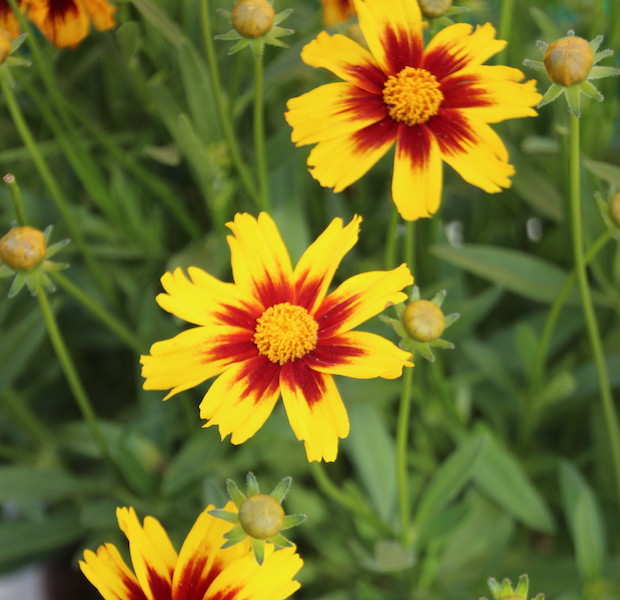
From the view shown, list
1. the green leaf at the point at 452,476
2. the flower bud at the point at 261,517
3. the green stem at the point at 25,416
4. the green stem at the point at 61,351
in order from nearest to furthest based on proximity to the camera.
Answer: the flower bud at the point at 261,517 → the green stem at the point at 61,351 → the green leaf at the point at 452,476 → the green stem at the point at 25,416

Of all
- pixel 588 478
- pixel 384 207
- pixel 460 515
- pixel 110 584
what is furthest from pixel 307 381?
pixel 588 478

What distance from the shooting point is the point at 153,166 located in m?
0.94

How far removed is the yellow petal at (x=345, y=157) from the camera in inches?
22.7

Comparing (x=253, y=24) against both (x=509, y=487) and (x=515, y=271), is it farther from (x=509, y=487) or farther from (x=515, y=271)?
(x=509, y=487)

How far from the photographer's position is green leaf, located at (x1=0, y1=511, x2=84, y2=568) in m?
0.88

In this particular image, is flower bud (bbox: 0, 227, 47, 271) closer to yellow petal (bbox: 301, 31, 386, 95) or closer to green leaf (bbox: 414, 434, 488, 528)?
yellow petal (bbox: 301, 31, 386, 95)

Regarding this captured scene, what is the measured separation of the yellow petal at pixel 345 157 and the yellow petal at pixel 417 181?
0.06 ft

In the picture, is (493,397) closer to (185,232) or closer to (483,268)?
(483,268)

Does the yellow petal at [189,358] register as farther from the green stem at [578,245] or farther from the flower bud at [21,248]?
the green stem at [578,245]

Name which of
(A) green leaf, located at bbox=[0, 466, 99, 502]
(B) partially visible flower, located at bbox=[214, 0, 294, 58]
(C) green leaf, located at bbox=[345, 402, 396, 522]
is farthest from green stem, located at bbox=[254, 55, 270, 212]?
(A) green leaf, located at bbox=[0, 466, 99, 502]

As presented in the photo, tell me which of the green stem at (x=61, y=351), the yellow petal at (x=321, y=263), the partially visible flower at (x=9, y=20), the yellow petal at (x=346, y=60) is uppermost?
the partially visible flower at (x=9, y=20)

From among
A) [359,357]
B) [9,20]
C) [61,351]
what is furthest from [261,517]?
[9,20]

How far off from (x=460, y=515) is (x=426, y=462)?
12 centimetres

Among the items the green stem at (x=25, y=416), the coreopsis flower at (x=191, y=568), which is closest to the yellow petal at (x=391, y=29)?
the coreopsis flower at (x=191, y=568)
